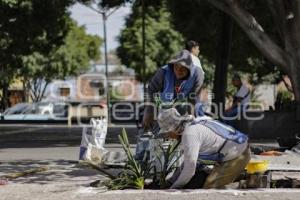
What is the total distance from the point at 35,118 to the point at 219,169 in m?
28.4

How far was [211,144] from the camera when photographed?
7.11m

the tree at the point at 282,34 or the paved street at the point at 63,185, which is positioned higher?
the tree at the point at 282,34

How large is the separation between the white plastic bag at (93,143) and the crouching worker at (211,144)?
302 cm

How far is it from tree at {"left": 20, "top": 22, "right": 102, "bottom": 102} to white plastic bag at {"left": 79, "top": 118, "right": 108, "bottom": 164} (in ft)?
99.2

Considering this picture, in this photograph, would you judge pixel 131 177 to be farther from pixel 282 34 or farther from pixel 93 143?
pixel 282 34

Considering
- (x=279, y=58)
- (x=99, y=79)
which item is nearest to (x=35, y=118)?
(x=279, y=58)

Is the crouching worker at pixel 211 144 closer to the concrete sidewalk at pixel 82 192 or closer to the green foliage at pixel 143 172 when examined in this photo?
the concrete sidewalk at pixel 82 192

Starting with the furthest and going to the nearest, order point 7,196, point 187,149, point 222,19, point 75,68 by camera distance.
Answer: point 75,68 → point 222,19 → point 7,196 → point 187,149

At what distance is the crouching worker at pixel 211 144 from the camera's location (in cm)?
700

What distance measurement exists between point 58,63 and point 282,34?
114 feet

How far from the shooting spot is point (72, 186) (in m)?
8.34

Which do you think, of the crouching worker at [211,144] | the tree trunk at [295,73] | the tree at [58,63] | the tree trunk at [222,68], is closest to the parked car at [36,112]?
the tree at [58,63]

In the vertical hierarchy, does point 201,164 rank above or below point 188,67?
below

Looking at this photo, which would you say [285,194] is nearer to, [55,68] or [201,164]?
[201,164]
